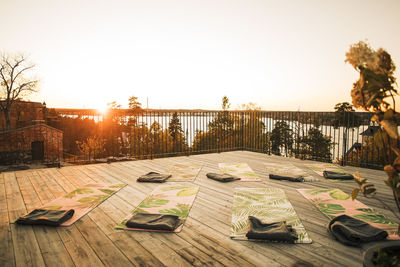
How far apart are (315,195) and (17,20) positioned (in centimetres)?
1071

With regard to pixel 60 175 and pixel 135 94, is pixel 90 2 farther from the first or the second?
pixel 135 94

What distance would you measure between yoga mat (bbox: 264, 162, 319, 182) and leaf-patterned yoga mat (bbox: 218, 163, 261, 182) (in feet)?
1.38

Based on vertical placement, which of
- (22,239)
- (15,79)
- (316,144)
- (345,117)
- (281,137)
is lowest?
(22,239)

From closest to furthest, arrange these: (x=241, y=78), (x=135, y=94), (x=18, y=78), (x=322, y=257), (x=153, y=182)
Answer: (x=322, y=257) < (x=153, y=182) < (x=241, y=78) < (x=135, y=94) < (x=18, y=78)

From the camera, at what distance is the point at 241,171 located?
167 inches

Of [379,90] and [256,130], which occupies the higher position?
[379,90]

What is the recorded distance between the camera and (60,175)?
398 centimetres

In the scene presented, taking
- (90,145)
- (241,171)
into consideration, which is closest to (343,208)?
(241,171)

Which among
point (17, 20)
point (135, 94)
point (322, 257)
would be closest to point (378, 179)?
point (322, 257)

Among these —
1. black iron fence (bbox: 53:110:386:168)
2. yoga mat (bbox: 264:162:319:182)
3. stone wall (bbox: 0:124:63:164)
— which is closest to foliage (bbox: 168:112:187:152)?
black iron fence (bbox: 53:110:386:168)

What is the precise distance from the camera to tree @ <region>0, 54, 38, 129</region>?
21016mm

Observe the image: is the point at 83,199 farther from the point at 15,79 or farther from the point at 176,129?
the point at 15,79

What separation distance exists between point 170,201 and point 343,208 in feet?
6.83

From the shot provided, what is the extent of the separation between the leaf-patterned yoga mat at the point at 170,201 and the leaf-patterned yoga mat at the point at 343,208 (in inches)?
61.5
